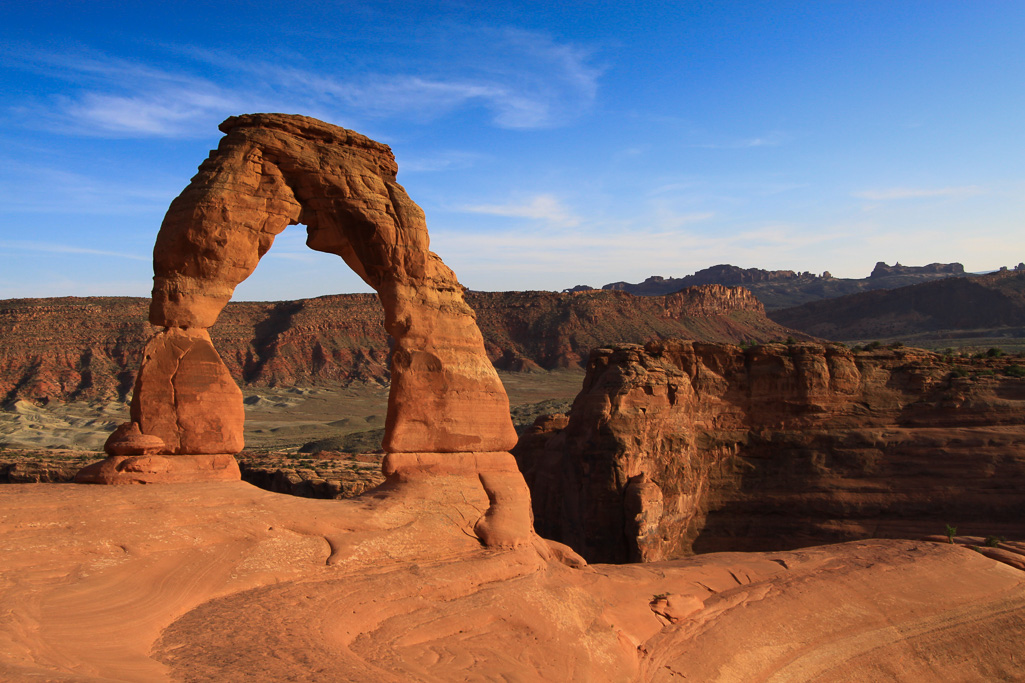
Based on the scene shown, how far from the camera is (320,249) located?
1277 cm

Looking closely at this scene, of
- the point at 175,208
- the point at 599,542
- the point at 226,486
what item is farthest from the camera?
the point at 599,542

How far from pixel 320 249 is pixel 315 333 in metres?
75.6

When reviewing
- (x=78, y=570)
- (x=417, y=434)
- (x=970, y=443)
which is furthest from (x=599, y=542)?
(x=78, y=570)

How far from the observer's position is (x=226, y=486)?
32.9ft

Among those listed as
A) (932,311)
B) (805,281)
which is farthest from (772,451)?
(805,281)

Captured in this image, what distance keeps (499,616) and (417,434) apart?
3.36 metres

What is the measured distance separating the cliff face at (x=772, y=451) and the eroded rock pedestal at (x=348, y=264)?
9.00 m

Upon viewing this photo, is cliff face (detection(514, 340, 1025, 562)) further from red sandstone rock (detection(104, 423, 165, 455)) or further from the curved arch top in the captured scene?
red sandstone rock (detection(104, 423, 165, 455))

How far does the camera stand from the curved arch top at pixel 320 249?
36.7ft

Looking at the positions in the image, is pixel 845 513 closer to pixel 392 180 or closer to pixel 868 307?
pixel 392 180

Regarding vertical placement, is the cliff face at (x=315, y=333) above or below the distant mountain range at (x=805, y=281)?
below

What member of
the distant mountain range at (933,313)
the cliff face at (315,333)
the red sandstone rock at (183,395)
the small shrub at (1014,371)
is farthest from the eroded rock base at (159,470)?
the distant mountain range at (933,313)

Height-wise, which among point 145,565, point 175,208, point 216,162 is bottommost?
point 145,565

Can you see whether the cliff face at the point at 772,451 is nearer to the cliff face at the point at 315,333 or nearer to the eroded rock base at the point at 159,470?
the eroded rock base at the point at 159,470
